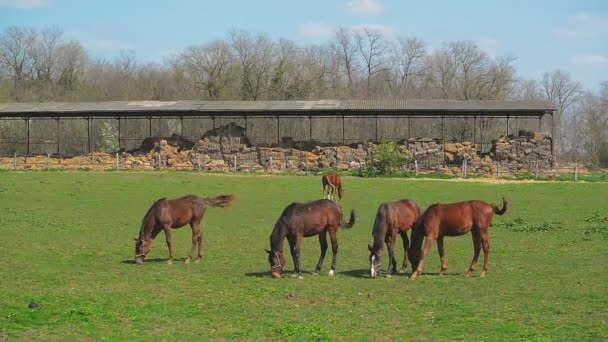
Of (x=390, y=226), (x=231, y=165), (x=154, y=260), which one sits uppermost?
(x=231, y=165)

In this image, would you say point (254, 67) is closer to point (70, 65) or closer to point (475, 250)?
point (70, 65)

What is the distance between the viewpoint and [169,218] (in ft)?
56.0

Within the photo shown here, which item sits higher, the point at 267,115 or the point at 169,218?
the point at 267,115

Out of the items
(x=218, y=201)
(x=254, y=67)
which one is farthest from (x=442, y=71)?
(x=218, y=201)

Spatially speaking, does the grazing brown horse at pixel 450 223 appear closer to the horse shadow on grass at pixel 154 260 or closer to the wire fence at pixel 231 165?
the horse shadow on grass at pixel 154 260

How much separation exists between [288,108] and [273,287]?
43.4 meters

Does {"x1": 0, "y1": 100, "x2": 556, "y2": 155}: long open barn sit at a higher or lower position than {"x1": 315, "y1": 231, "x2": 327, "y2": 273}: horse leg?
higher

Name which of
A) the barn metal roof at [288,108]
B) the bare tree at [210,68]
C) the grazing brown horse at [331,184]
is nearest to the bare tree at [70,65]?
the bare tree at [210,68]

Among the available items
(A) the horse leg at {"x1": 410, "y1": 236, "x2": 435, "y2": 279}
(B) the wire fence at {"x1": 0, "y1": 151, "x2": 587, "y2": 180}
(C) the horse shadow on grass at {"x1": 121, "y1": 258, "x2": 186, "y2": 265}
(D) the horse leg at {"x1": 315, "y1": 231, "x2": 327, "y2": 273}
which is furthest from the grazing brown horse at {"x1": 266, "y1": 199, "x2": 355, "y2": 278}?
(B) the wire fence at {"x1": 0, "y1": 151, "x2": 587, "y2": 180}

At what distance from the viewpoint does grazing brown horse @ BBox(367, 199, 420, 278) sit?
1497 centimetres

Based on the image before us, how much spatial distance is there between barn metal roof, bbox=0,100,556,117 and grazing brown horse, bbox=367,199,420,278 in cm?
3951

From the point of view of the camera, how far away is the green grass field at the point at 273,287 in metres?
10.6

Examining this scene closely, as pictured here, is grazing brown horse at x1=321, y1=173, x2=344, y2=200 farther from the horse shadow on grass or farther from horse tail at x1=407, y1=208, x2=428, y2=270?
horse tail at x1=407, y1=208, x2=428, y2=270

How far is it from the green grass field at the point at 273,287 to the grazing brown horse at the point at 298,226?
1.21 ft
